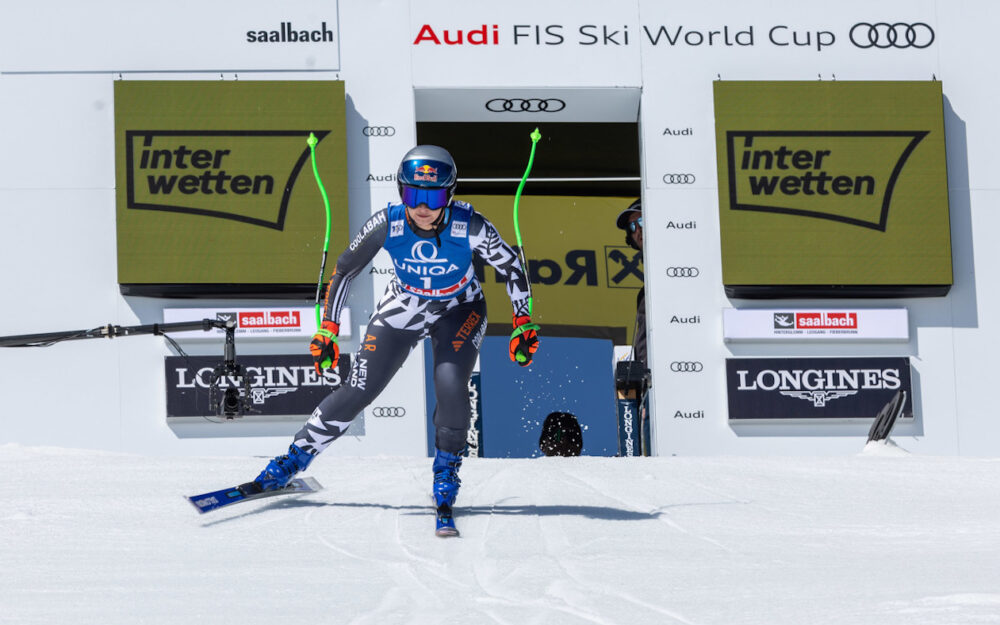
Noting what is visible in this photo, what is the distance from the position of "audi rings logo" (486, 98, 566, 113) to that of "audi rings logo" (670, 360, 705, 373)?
8.66 feet

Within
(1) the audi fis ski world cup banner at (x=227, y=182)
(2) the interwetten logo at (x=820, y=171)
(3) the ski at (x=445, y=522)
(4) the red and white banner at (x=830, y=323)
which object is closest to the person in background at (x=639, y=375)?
(4) the red and white banner at (x=830, y=323)

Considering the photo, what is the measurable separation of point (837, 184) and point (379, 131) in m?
4.18

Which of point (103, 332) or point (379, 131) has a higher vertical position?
point (379, 131)

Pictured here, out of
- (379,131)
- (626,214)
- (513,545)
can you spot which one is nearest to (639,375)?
(626,214)

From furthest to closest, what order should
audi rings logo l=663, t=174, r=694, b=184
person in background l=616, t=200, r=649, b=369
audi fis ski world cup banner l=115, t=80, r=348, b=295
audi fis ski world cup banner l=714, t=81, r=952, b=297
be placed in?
person in background l=616, t=200, r=649, b=369, audi rings logo l=663, t=174, r=694, b=184, audi fis ski world cup banner l=714, t=81, r=952, b=297, audi fis ski world cup banner l=115, t=80, r=348, b=295

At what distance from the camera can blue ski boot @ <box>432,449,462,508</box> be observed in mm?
5914

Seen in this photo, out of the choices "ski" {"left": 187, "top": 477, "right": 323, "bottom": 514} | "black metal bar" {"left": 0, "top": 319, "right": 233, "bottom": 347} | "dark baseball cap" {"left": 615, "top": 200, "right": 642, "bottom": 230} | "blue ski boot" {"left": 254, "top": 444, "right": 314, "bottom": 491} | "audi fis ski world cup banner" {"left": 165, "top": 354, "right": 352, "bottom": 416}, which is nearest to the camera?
"ski" {"left": 187, "top": 477, "right": 323, "bottom": 514}

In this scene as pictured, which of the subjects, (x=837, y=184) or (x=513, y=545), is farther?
(x=837, y=184)

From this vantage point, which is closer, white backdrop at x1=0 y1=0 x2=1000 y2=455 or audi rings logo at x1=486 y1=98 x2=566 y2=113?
white backdrop at x1=0 y1=0 x2=1000 y2=455

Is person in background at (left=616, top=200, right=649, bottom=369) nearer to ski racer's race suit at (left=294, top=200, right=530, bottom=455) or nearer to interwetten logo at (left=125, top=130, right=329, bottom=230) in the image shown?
interwetten logo at (left=125, top=130, right=329, bottom=230)

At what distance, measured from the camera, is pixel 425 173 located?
5934 mm

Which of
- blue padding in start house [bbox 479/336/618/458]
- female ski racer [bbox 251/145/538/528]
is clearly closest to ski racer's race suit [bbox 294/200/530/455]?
female ski racer [bbox 251/145/538/528]

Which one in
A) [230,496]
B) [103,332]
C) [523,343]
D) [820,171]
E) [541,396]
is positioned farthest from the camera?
[541,396]

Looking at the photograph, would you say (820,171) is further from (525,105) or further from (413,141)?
(413,141)
